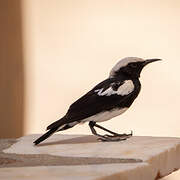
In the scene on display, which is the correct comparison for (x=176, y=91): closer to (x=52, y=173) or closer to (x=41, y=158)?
(x=41, y=158)

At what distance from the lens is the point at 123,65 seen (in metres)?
1.38

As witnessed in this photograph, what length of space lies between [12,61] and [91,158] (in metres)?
1.04

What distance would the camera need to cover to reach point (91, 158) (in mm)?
1113

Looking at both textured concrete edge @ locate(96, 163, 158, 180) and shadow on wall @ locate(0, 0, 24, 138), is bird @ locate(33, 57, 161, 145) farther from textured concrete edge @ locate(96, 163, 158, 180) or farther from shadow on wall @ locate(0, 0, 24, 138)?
shadow on wall @ locate(0, 0, 24, 138)

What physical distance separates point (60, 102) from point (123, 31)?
365mm

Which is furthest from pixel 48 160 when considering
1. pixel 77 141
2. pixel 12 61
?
pixel 12 61

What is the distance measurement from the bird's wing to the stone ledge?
0.27 feet

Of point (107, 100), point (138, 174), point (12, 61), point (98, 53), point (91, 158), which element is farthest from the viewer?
point (12, 61)

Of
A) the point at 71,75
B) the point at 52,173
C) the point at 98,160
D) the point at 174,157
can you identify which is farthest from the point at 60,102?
the point at 52,173

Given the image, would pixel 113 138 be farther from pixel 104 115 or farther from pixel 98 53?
pixel 98 53

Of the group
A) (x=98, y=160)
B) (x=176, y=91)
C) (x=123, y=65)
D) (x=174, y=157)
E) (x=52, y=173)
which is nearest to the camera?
(x=52, y=173)

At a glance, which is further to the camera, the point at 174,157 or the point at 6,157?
the point at 174,157

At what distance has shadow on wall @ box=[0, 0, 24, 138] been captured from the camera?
2.06 m

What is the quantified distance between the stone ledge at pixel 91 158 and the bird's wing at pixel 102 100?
8 centimetres
